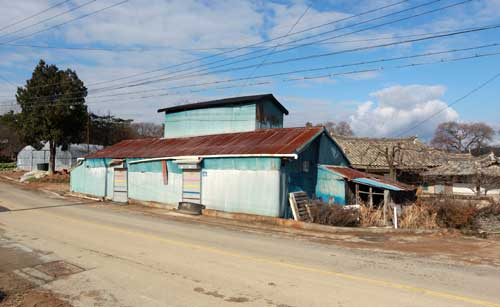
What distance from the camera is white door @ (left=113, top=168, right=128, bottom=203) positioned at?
980 inches

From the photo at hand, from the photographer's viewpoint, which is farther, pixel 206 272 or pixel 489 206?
pixel 489 206

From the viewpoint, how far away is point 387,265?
904cm

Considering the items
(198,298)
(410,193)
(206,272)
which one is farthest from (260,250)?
(410,193)

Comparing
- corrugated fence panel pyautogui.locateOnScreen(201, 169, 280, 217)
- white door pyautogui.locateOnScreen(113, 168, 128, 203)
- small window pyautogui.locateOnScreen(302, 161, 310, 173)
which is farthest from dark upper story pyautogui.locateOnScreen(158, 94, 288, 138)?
small window pyautogui.locateOnScreen(302, 161, 310, 173)

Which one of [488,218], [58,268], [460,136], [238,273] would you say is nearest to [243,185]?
[488,218]

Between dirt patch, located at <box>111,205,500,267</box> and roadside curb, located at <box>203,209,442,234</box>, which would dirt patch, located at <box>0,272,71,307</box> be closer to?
dirt patch, located at <box>111,205,500,267</box>

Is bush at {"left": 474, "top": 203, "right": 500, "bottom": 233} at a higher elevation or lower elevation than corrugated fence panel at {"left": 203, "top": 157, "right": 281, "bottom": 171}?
lower

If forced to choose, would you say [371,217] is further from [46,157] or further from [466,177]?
[46,157]

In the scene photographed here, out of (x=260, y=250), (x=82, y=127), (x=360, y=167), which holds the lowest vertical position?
(x=260, y=250)

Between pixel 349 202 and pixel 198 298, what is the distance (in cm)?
1402

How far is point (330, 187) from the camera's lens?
63.5 ft

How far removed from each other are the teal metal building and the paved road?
4.62 m

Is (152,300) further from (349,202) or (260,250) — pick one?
(349,202)

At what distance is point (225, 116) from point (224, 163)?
24.5 feet
